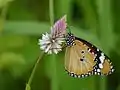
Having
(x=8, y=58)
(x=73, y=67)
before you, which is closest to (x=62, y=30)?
(x=73, y=67)

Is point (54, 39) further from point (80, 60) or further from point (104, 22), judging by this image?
point (104, 22)

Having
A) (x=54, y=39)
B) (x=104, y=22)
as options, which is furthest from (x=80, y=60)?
(x=104, y=22)

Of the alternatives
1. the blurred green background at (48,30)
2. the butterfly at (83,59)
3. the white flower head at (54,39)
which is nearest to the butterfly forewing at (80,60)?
the butterfly at (83,59)

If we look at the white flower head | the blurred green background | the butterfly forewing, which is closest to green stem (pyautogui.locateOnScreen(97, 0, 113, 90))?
the blurred green background

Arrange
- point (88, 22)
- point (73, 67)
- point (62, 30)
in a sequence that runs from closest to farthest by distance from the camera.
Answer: point (62, 30)
point (73, 67)
point (88, 22)

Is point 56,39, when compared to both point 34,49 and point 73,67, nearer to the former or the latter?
point 73,67

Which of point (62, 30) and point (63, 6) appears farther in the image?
point (63, 6)

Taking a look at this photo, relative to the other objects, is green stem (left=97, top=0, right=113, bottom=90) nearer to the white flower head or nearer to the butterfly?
the butterfly

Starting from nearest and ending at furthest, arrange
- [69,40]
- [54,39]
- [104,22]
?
[54,39] < [69,40] < [104,22]
